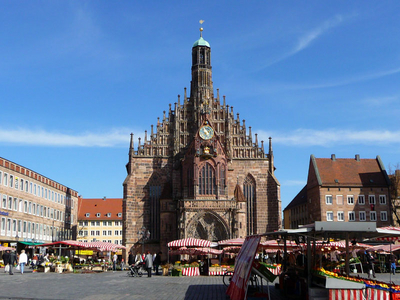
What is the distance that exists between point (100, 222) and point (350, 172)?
55442 millimetres

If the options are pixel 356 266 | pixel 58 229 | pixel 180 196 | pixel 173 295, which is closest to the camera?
pixel 173 295

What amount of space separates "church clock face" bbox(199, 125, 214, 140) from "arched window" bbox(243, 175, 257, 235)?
22.4ft

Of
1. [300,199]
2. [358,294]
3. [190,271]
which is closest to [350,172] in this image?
[300,199]

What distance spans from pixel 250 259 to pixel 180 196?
1803 inches

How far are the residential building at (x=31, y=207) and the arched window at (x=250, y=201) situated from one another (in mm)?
26261

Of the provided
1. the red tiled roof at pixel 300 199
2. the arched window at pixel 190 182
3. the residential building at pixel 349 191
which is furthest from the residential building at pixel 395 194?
the arched window at pixel 190 182

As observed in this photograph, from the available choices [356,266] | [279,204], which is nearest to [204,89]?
[279,204]

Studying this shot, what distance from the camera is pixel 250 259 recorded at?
49.6 feet

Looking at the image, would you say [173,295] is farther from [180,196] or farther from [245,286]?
[180,196]

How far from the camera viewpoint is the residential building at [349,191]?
66.9 m

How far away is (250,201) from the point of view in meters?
61.6

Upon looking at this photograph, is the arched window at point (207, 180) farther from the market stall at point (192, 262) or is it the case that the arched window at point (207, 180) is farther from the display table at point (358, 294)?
the display table at point (358, 294)

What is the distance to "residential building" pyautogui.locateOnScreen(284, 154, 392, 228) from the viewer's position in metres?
66.9

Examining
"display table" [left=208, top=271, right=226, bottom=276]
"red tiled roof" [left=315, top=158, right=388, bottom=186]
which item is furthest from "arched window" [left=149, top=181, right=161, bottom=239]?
"display table" [left=208, top=271, right=226, bottom=276]
